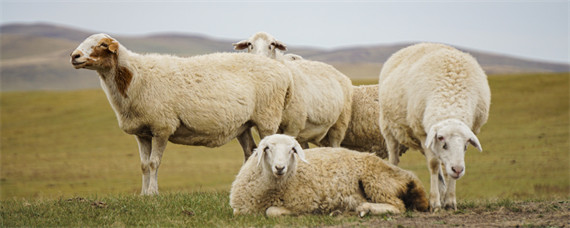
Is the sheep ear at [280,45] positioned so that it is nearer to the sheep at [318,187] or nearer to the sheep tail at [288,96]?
the sheep tail at [288,96]

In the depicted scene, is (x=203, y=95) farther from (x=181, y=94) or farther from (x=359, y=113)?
(x=359, y=113)

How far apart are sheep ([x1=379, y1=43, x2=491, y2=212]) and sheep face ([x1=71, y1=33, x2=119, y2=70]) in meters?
4.50

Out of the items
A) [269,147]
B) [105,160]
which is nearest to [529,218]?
[269,147]

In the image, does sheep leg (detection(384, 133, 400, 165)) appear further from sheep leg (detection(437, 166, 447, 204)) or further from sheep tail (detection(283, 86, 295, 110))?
sheep tail (detection(283, 86, 295, 110))

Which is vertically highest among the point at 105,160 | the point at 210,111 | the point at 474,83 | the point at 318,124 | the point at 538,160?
the point at 474,83

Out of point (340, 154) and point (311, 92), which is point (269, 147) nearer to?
point (340, 154)

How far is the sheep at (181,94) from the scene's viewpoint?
9.62 meters

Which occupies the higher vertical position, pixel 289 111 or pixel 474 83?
pixel 474 83

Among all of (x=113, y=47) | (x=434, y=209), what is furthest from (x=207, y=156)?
(x=434, y=209)

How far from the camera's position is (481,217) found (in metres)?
7.78

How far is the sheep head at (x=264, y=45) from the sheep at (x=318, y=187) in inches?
172

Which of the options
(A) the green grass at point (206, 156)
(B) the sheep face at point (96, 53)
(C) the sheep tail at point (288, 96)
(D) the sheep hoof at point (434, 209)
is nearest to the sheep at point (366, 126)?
(C) the sheep tail at point (288, 96)

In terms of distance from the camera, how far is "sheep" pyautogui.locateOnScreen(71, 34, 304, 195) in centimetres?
962

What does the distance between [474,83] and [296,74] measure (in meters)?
4.18
